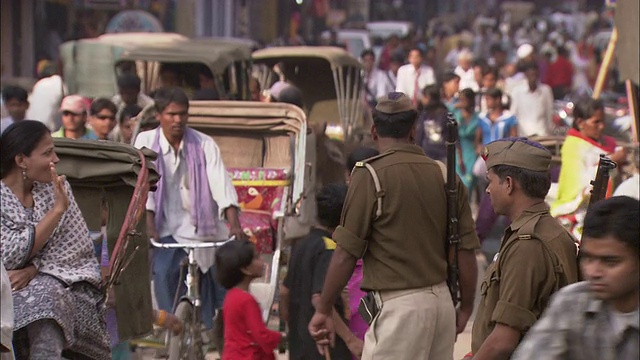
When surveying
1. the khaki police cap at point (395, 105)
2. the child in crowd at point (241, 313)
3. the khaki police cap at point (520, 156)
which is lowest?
the child in crowd at point (241, 313)

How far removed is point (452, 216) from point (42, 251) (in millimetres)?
1628

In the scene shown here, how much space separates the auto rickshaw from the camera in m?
13.7

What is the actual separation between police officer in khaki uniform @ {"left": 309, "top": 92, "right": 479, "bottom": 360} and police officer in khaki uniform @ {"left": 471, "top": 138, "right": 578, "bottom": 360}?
750mm

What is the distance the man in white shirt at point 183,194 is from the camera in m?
7.63

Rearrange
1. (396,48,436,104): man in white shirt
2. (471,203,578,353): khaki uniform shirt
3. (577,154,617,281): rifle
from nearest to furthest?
1. (471,203,578,353): khaki uniform shirt
2. (577,154,617,281): rifle
3. (396,48,436,104): man in white shirt

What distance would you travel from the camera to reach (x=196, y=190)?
25.1ft

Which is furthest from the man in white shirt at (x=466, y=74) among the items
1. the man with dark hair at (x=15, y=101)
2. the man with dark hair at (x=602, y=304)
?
the man with dark hair at (x=602, y=304)

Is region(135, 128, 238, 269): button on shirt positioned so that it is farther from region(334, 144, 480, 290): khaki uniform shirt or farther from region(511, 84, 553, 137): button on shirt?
region(511, 84, 553, 137): button on shirt

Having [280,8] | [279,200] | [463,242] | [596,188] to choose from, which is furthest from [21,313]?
[280,8]

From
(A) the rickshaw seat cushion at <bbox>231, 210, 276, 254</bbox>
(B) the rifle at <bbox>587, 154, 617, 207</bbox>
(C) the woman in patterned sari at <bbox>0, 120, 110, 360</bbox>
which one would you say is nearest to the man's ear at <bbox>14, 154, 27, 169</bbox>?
(C) the woman in patterned sari at <bbox>0, 120, 110, 360</bbox>

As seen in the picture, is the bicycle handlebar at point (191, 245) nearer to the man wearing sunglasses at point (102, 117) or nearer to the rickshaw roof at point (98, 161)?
the rickshaw roof at point (98, 161)

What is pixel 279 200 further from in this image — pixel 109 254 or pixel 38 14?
pixel 38 14

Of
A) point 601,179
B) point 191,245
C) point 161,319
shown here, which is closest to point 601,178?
point 601,179

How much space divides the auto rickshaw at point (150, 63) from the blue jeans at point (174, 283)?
565 centimetres
